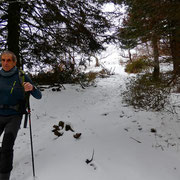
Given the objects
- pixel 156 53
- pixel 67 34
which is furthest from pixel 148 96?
pixel 67 34

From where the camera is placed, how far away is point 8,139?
2.29 m

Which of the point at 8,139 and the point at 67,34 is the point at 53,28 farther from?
the point at 8,139

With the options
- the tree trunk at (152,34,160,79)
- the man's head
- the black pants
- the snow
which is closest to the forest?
the tree trunk at (152,34,160,79)

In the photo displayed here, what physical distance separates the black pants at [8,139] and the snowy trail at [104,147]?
1.85 feet

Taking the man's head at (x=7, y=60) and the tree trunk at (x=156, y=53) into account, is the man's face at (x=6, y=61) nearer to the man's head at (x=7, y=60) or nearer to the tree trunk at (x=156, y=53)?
the man's head at (x=7, y=60)

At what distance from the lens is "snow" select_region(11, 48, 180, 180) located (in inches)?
99.2

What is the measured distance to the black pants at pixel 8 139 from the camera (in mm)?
Result: 2170

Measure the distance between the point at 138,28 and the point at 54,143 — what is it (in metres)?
3.83

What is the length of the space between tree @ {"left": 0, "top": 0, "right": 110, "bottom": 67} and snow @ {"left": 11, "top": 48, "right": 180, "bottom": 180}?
103 inches

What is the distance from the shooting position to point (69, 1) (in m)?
4.96

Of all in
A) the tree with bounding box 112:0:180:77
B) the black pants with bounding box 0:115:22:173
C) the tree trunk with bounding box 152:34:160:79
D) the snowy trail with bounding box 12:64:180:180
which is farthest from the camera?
the tree trunk with bounding box 152:34:160:79

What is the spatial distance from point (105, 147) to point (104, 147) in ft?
0.08

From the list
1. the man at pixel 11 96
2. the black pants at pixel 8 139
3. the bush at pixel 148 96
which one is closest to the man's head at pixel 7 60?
the man at pixel 11 96

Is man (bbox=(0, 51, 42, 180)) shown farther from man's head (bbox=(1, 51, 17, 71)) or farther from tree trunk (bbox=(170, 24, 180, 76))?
tree trunk (bbox=(170, 24, 180, 76))
